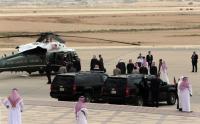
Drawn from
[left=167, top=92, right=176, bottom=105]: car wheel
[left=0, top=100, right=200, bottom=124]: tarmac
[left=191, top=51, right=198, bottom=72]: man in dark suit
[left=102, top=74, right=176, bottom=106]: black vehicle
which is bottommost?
[left=0, top=100, right=200, bottom=124]: tarmac

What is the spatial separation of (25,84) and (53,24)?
59.5m

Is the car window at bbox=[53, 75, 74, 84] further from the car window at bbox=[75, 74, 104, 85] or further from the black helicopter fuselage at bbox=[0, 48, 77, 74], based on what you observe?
the black helicopter fuselage at bbox=[0, 48, 77, 74]

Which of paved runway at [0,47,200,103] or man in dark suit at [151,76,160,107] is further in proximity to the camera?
paved runway at [0,47,200,103]

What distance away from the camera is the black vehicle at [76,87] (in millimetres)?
24688

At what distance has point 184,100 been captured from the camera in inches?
827

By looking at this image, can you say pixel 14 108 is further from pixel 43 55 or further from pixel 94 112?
pixel 43 55

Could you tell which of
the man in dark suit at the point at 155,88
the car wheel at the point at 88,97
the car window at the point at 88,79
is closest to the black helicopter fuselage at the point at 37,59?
the car window at the point at 88,79

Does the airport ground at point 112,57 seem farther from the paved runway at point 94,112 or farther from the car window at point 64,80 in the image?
the car window at point 64,80

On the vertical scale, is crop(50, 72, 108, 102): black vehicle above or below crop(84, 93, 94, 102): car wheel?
above

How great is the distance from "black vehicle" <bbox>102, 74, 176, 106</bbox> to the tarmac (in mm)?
846

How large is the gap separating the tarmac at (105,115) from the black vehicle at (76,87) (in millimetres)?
2051

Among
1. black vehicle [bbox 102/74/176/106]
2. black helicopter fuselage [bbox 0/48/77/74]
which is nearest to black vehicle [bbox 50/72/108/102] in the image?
black vehicle [bbox 102/74/176/106]

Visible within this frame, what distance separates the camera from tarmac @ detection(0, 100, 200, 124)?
1922cm

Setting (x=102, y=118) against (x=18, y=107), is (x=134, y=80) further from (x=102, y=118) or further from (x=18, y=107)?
(x=18, y=107)
